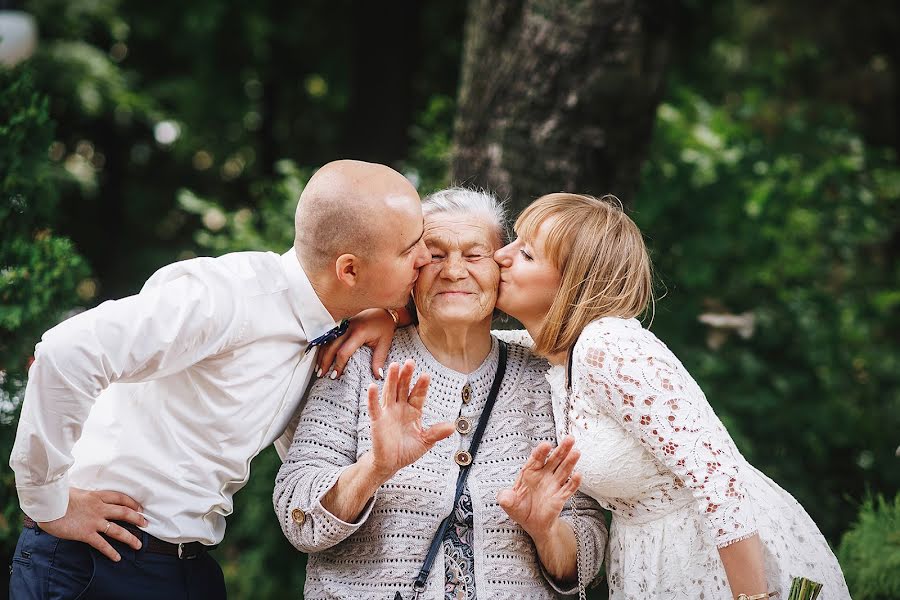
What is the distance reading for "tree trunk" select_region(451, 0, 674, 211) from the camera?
3.81 metres

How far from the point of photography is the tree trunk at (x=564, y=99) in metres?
3.81

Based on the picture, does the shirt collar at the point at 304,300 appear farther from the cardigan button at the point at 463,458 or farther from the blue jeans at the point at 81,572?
the blue jeans at the point at 81,572

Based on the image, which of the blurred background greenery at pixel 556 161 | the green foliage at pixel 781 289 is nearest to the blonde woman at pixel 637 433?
the blurred background greenery at pixel 556 161

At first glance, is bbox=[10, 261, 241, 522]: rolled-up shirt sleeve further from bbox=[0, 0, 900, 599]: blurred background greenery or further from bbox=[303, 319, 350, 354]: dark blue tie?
bbox=[0, 0, 900, 599]: blurred background greenery

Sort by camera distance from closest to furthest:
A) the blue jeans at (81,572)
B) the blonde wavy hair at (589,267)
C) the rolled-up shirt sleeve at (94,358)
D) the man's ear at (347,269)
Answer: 1. the rolled-up shirt sleeve at (94,358)
2. the blue jeans at (81,572)
3. the man's ear at (347,269)
4. the blonde wavy hair at (589,267)

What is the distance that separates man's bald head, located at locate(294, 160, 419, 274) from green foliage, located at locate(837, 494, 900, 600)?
6.25ft

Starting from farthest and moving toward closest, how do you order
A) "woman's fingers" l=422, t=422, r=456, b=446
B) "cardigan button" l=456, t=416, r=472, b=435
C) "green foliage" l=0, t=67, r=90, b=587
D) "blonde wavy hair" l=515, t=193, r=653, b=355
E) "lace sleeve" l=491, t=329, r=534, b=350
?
"green foliage" l=0, t=67, r=90, b=587 < "lace sleeve" l=491, t=329, r=534, b=350 < "cardigan button" l=456, t=416, r=472, b=435 < "blonde wavy hair" l=515, t=193, r=653, b=355 < "woman's fingers" l=422, t=422, r=456, b=446

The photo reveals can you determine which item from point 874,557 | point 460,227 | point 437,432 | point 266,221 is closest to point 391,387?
point 437,432

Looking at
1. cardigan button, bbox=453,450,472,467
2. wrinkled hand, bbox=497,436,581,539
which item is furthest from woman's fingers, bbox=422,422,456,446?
cardigan button, bbox=453,450,472,467

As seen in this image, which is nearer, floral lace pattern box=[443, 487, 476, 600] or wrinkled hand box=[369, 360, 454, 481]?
wrinkled hand box=[369, 360, 454, 481]

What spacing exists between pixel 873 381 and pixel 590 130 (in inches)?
111

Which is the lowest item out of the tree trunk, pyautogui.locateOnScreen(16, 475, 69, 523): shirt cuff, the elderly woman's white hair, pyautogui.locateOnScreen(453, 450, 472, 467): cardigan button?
pyautogui.locateOnScreen(16, 475, 69, 523): shirt cuff

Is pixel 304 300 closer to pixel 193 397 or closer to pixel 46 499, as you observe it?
pixel 193 397

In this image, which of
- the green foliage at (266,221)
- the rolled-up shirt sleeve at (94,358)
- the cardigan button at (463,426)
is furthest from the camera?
the green foliage at (266,221)
